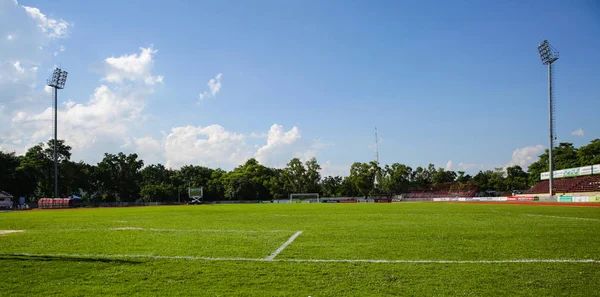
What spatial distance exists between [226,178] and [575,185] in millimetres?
79092

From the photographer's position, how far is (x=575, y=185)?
2149 inches

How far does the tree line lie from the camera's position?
74.1 metres

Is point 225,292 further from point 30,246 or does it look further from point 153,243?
point 30,246

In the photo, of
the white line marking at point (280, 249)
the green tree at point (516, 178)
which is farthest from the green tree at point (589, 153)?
the white line marking at point (280, 249)

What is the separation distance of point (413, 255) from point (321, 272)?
2181mm

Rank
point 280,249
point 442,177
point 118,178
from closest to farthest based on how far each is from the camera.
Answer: point 280,249 < point 118,178 < point 442,177

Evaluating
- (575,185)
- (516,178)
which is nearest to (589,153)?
(575,185)

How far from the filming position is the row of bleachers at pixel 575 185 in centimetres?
4923

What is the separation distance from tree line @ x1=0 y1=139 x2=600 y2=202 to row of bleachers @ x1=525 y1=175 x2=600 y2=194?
17.0 m

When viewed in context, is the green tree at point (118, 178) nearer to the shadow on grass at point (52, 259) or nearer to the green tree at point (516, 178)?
the shadow on grass at point (52, 259)

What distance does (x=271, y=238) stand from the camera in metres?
9.55

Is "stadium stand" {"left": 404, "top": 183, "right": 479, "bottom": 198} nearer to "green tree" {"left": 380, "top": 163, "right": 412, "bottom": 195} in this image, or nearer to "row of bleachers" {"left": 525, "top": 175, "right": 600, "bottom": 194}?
"green tree" {"left": 380, "top": 163, "right": 412, "bottom": 195}

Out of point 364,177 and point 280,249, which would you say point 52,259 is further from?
point 364,177

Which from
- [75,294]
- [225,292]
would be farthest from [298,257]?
[75,294]
